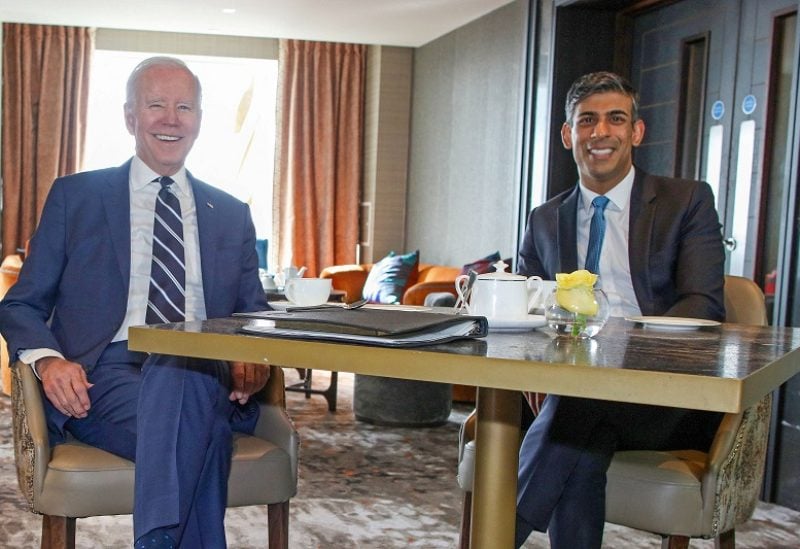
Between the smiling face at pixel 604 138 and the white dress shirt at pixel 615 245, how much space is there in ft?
0.10

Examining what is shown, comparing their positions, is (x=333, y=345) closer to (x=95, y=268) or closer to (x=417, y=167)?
(x=95, y=268)

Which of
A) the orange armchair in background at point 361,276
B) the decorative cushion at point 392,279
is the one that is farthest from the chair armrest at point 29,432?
the decorative cushion at point 392,279

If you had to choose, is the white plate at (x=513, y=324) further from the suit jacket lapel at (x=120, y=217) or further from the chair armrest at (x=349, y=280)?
the chair armrest at (x=349, y=280)

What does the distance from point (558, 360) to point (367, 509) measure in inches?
88.8

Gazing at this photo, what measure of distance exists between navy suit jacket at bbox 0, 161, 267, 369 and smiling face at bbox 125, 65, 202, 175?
106 mm

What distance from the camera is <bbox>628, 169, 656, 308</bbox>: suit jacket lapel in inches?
86.0

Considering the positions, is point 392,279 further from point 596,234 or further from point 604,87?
point 596,234

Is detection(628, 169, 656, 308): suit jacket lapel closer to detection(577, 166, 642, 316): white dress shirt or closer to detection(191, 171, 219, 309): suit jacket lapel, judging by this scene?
detection(577, 166, 642, 316): white dress shirt

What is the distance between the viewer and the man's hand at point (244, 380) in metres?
1.88

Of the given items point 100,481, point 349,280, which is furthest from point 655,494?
point 349,280

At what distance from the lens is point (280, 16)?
7426 mm

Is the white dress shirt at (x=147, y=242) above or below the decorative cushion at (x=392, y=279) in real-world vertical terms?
above

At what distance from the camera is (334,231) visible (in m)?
8.67


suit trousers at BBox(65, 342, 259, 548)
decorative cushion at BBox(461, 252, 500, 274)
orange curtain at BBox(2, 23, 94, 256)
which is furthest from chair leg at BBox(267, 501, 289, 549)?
orange curtain at BBox(2, 23, 94, 256)
